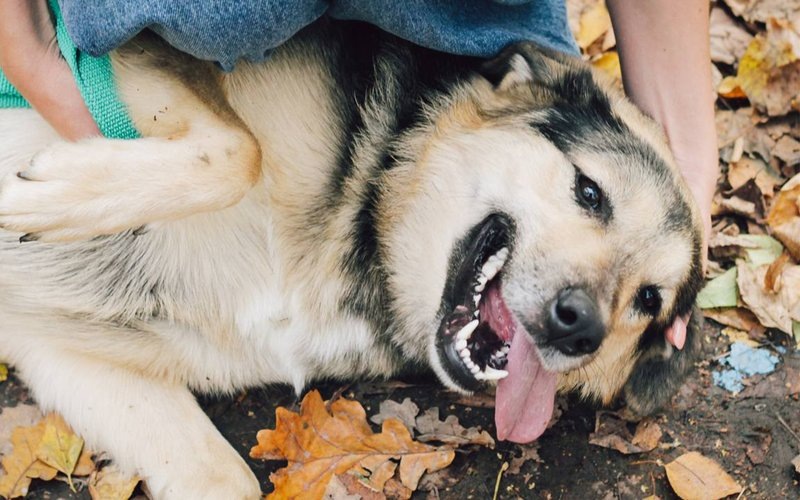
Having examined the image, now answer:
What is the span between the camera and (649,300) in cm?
282

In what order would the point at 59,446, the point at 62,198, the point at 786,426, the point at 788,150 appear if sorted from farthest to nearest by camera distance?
the point at 788,150 < the point at 786,426 < the point at 59,446 < the point at 62,198

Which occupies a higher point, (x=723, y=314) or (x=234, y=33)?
(x=234, y=33)

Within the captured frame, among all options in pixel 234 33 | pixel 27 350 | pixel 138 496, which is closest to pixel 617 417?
pixel 138 496

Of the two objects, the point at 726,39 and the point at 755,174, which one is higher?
the point at 726,39

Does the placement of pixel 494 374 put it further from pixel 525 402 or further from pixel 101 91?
pixel 101 91

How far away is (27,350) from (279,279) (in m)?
0.99

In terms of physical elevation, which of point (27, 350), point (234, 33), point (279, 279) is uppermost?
point (234, 33)

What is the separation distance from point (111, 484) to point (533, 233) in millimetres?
1710

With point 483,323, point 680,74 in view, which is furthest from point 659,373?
point 680,74

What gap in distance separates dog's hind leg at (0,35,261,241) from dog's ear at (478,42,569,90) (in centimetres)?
89

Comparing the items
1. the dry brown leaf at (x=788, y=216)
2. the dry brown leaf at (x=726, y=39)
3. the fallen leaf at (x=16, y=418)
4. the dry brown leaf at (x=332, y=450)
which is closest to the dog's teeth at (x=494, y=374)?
the dry brown leaf at (x=332, y=450)

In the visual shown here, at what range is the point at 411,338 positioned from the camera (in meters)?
2.96

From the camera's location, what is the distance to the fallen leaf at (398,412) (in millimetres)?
3143

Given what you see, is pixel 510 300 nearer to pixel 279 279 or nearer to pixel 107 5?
pixel 279 279
